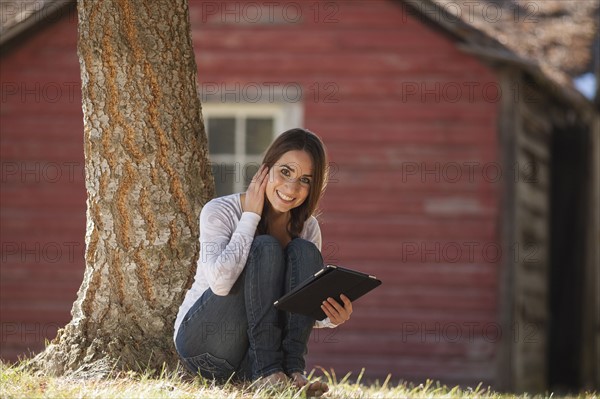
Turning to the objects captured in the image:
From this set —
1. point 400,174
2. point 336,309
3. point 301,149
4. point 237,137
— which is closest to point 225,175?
point 237,137

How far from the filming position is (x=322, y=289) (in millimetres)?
4219

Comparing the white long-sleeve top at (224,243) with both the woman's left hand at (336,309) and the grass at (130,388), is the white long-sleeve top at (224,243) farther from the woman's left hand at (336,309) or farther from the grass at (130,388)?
the grass at (130,388)

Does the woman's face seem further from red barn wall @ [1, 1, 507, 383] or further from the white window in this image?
the white window

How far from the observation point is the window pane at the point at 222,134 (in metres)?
8.98

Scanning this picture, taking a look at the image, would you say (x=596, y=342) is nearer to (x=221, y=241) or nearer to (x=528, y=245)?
(x=528, y=245)

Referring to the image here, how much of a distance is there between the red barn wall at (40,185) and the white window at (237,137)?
3.78ft

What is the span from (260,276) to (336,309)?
0.36 metres

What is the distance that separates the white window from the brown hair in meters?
4.29

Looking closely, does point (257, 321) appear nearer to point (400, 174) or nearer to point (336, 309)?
point (336, 309)

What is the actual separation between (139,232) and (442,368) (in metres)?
4.34

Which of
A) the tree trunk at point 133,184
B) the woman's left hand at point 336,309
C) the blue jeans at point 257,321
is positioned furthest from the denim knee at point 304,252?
the tree trunk at point 133,184

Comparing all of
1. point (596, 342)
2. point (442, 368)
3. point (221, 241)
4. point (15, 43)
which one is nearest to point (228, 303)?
point (221, 241)

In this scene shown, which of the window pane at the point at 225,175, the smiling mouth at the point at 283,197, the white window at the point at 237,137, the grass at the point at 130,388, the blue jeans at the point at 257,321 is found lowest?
the grass at the point at 130,388

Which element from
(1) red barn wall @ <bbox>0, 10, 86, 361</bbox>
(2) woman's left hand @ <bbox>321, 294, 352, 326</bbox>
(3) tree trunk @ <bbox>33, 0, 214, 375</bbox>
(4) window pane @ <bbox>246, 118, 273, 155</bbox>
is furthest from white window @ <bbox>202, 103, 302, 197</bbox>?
(2) woman's left hand @ <bbox>321, 294, 352, 326</bbox>
